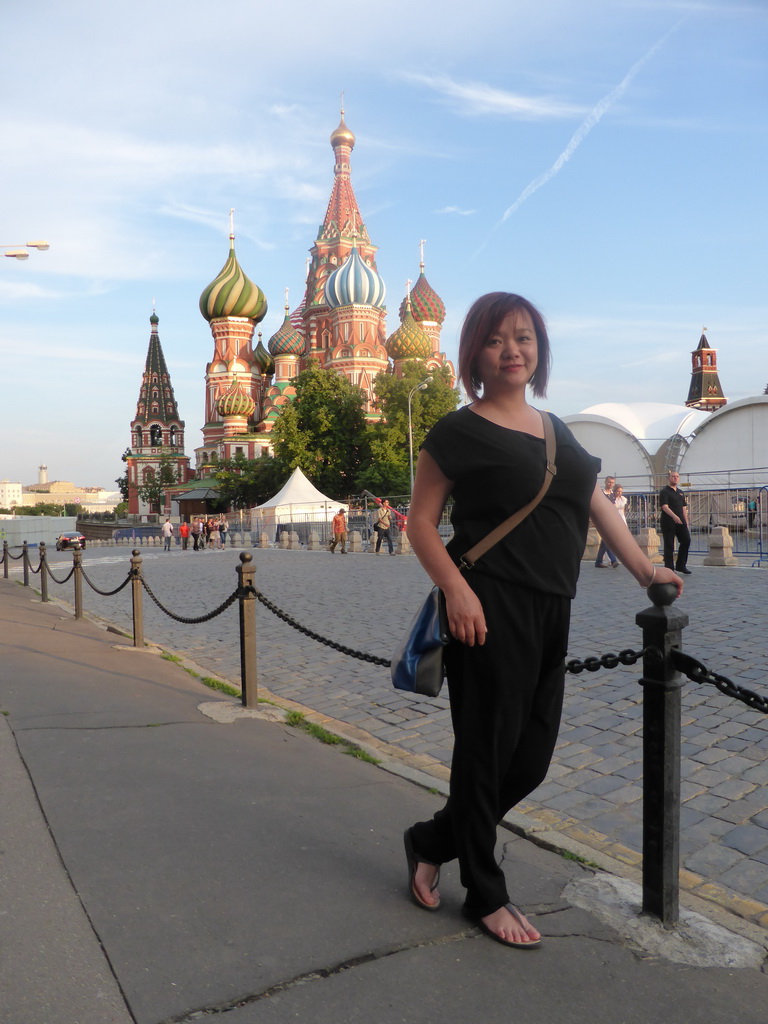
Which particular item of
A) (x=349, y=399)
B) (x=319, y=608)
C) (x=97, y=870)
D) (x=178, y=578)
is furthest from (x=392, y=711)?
(x=349, y=399)

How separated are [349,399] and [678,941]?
161ft

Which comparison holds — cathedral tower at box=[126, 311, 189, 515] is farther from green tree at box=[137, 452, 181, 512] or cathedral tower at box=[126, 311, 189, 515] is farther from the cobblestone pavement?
the cobblestone pavement

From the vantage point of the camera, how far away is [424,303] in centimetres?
6694

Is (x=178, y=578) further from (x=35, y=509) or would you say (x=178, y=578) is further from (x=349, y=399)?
(x=35, y=509)

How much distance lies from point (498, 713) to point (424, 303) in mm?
67161

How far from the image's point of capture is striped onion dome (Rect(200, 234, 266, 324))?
6712 centimetres

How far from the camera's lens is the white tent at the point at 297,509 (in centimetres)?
3344

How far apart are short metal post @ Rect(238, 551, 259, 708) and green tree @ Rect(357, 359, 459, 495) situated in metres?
39.7

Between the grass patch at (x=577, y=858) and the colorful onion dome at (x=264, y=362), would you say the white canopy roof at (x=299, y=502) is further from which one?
the colorful onion dome at (x=264, y=362)

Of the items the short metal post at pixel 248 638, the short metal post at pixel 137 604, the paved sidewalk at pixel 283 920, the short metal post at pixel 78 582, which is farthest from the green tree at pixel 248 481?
the paved sidewalk at pixel 283 920

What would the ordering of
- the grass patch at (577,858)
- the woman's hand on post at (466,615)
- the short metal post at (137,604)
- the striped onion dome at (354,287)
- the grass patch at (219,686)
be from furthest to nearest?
the striped onion dome at (354,287)
the short metal post at (137,604)
the grass patch at (219,686)
the grass patch at (577,858)
the woman's hand on post at (466,615)

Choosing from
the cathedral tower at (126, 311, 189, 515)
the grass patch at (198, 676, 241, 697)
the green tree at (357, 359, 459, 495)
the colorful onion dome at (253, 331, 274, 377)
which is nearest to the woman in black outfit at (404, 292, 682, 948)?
the grass patch at (198, 676, 241, 697)

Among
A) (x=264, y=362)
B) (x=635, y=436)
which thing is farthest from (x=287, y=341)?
(x=635, y=436)

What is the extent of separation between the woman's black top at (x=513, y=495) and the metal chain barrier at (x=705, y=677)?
1.34 ft
